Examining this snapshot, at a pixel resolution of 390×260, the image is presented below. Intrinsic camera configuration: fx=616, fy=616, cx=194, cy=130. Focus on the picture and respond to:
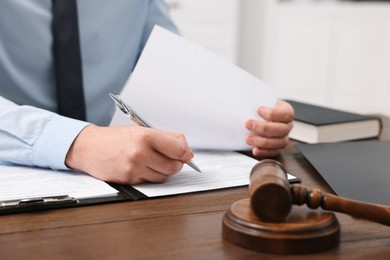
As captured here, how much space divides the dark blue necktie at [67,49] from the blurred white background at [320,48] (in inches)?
117

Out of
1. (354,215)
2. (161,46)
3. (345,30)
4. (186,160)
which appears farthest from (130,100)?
(345,30)

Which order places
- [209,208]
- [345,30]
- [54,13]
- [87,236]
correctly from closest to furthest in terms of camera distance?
[87,236], [209,208], [54,13], [345,30]

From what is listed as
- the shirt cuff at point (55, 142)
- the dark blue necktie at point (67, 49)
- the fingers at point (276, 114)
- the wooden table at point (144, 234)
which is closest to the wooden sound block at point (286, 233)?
the wooden table at point (144, 234)

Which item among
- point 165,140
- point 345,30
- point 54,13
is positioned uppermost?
point 54,13

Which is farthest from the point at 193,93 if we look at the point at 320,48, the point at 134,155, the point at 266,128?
the point at 320,48

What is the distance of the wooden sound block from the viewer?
596mm

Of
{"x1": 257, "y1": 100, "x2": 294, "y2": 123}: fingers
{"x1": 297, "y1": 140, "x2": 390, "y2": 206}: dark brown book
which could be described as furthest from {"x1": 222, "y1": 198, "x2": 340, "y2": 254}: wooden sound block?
{"x1": 257, "y1": 100, "x2": 294, "y2": 123}: fingers

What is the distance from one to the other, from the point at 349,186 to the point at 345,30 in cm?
350

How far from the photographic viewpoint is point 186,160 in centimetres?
85

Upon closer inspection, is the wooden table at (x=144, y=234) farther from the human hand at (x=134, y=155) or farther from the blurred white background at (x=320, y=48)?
the blurred white background at (x=320, y=48)

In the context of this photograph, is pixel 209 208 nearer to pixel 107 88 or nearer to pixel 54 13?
pixel 54 13

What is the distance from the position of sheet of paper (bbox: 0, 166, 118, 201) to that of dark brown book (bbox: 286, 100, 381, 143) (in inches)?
19.3

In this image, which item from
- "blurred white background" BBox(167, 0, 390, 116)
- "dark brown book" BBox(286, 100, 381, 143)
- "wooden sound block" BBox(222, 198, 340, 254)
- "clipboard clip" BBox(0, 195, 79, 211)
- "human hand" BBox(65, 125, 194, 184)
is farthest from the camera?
"blurred white background" BBox(167, 0, 390, 116)

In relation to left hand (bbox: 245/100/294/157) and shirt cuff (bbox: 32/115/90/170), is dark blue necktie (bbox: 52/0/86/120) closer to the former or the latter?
shirt cuff (bbox: 32/115/90/170)
